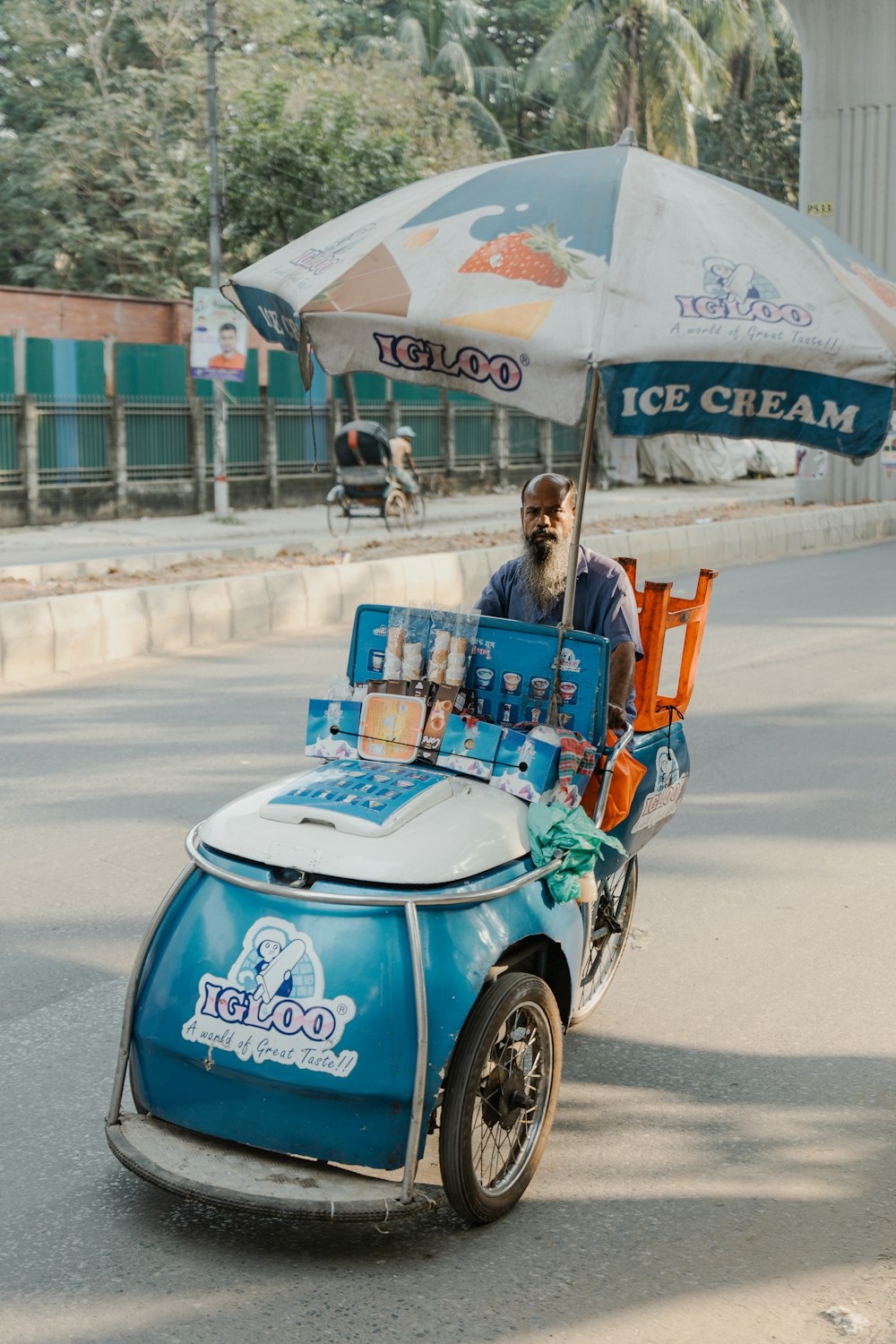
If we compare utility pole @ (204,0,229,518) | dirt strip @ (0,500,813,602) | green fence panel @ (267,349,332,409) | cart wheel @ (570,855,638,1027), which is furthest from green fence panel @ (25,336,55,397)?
cart wheel @ (570,855,638,1027)

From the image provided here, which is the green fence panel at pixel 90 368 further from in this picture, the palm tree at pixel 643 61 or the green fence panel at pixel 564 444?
the palm tree at pixel 643 61

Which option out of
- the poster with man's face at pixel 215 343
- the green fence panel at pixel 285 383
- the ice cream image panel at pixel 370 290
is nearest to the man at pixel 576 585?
the ice cream image panel at pixel 370 290

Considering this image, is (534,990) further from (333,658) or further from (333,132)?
(333,132)

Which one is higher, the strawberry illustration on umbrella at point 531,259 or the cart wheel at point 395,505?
the strawberry illustration on umbrella at point 531,259

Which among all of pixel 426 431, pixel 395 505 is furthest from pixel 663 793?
pixel 426 431

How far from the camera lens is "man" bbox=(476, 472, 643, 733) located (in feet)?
14.0

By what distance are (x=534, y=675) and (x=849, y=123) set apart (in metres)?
22.0

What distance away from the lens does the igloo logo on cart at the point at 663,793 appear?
14.7 ft

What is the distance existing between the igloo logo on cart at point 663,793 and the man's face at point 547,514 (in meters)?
0.74

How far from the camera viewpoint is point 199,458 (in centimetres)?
2370

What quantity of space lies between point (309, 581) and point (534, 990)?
9.18 meters

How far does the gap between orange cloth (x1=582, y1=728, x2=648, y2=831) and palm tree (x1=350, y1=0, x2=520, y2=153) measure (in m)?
38.5

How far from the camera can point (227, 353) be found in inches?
823

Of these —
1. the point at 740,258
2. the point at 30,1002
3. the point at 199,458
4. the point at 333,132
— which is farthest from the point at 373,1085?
the point at 333,132
